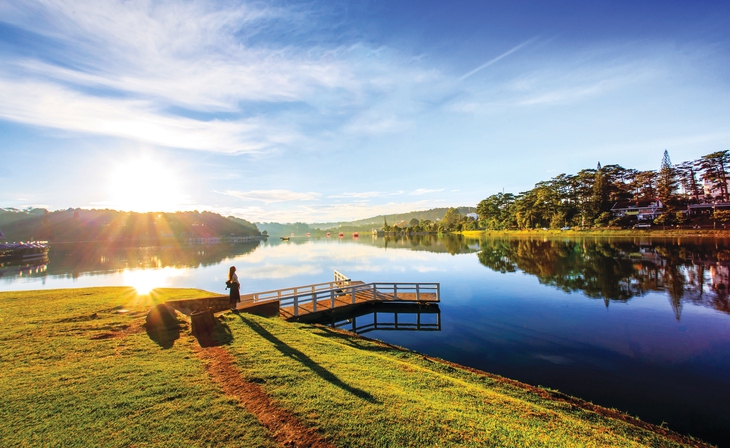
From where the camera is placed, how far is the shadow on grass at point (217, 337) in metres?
9.49

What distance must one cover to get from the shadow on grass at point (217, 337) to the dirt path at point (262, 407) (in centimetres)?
120

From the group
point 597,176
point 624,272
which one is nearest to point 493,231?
point 597,176

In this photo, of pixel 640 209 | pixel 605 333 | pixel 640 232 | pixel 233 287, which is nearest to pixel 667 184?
pixel 640 209

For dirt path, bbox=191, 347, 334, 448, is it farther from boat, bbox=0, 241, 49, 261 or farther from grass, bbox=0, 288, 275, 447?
boat, bbox=0, 241, 49, 261

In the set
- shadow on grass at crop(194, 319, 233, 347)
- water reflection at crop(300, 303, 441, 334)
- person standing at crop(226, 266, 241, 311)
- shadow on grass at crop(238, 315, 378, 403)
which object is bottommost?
water reflection at crop(300, 303, 441, 334)

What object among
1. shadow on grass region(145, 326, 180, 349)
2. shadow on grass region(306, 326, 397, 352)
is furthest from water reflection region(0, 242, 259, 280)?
shadow on grass region(306, 326, 397, 352)

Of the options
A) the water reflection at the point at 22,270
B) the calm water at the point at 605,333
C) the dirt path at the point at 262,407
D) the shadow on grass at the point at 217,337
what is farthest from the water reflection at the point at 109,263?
the dirt path at the point at 262,407

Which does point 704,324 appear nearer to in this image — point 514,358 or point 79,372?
point 514,358

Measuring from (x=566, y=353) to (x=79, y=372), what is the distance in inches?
647

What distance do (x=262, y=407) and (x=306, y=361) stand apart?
2.85 metres

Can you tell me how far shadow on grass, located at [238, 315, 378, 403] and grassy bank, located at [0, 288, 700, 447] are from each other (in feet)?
0.11

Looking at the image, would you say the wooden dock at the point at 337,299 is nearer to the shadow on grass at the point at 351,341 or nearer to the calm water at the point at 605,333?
the calm water at the point at 605,333

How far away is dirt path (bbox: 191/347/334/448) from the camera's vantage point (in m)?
4.95

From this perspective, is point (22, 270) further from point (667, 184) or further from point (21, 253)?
point (667, 184)
